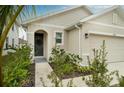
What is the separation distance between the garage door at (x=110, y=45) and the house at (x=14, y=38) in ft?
2.85

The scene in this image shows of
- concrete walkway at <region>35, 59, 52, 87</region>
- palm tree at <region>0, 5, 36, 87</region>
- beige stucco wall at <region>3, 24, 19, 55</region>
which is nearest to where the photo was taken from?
palm tree at <region>0, 5, 36, 87</region>

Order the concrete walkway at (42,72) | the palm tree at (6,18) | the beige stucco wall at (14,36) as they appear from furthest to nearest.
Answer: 1. the concrete walkway at (42,72)
2. the beige stucco wall at (14,36)
3. the palm tree at (6,18)

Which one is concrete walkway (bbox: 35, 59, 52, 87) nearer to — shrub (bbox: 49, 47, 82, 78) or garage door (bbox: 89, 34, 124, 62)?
shrub (bbox: 49, 47, 82, 78)

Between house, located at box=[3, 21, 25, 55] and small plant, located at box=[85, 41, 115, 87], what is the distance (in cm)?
91

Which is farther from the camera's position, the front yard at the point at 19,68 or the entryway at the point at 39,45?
the entryway at the point at 39,45

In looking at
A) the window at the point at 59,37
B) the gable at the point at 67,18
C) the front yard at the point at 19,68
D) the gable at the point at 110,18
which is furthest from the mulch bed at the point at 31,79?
the gable at the point at 110,18

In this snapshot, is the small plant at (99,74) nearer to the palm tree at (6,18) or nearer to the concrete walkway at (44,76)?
the concrete walkway at (44,76)

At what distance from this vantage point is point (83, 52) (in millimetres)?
2354

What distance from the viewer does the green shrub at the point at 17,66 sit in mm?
2176

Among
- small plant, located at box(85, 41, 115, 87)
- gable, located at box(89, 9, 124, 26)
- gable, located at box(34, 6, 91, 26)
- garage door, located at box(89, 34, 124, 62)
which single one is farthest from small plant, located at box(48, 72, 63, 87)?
gable, located at box(89, 9, 124, 26)

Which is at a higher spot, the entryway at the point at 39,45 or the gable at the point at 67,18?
the gable at the point at 67,18

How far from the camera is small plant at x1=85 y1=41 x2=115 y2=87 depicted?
85.2 inches

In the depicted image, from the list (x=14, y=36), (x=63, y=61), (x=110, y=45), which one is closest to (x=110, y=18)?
(x=110, y=45)
